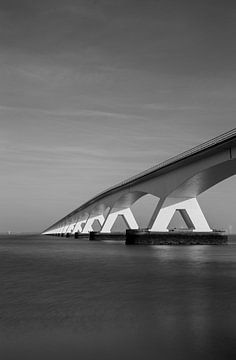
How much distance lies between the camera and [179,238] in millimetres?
48438

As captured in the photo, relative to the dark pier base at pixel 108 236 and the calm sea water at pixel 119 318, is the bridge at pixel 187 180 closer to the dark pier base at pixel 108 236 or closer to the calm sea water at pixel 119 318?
the dark pier base at pixel 108 236

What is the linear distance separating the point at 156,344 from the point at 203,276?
497 inches

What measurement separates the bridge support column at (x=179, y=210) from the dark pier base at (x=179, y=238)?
78 centimetres

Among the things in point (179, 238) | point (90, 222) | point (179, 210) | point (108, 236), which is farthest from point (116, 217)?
point (90, 222)

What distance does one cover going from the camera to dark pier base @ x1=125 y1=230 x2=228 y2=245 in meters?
48.3

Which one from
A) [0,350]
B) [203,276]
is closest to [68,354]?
[0,350]

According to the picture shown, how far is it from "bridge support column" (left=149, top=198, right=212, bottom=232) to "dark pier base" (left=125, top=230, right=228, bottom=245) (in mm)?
776

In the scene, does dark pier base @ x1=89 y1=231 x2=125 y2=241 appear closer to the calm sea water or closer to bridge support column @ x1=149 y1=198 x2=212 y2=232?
bridge support column @ x1=149 y1=198 x2=212 y2=232

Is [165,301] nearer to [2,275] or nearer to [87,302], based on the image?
[87,302]

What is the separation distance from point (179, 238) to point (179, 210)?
381 cm

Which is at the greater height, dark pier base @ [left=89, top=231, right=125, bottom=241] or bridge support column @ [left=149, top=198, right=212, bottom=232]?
bridge support column @ [left=149, top=198, right=212, bottom=232]

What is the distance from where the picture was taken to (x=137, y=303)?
1224 cm

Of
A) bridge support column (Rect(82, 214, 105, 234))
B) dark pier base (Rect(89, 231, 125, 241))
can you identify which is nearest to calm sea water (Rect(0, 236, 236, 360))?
dark pier base (Rect(89, 231, 125, 241))

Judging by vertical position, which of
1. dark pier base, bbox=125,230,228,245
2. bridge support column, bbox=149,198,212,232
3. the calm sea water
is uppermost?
bridge support column, bbox=149,198,212,232
